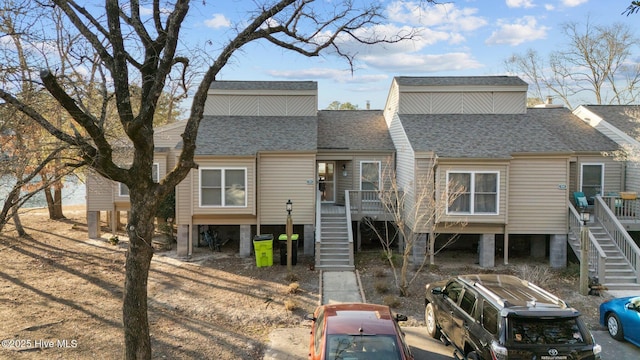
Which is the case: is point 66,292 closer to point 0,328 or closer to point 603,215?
point 0,328

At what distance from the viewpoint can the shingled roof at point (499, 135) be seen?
16.2 meters

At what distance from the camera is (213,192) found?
55.7ft

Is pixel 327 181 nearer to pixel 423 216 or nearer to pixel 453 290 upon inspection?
pixel 423 216

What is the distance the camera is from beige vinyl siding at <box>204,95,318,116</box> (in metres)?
21.0

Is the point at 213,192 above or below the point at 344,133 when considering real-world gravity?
below

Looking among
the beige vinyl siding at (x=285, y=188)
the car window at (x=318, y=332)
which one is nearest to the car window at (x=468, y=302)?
the car window at (x=318, y=332)

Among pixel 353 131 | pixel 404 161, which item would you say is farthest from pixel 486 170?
pixel 353 131

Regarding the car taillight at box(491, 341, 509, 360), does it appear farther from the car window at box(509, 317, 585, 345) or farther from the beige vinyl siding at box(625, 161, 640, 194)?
the beige vinyl siding at box(625, 161, 640, 194)

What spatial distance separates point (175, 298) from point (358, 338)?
784 cm

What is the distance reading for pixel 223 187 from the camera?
16.9 metres

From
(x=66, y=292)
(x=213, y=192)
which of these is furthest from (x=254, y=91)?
(x=66, y=292)

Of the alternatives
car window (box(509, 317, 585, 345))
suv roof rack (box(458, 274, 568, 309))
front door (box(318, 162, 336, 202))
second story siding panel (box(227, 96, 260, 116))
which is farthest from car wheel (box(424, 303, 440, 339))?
second story siding panel (box(227, 96, 260, 116))

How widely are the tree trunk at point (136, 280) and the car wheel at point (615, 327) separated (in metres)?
10.3

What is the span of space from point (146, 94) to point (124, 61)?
702 millimetres
